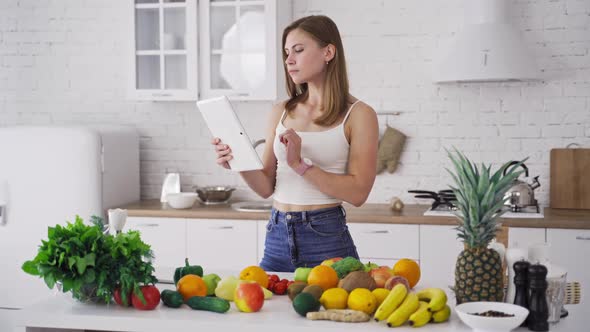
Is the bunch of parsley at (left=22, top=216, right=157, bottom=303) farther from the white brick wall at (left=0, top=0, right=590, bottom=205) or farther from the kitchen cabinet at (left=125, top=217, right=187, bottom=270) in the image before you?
the white brick wall at (left=0, top=0, right=590, bottom=205)

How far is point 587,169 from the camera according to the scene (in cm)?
446

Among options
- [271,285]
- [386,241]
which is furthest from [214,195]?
[271,285]

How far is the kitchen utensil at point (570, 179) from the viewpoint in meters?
4.46

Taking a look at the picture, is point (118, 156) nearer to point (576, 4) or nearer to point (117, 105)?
point (117, 105)

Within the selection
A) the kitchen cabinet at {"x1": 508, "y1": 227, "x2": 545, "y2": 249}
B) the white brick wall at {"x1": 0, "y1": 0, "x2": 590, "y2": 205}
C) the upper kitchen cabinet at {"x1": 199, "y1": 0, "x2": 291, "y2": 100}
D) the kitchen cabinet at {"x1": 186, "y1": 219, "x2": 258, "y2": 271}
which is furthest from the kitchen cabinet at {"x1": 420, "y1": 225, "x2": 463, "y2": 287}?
the upper kitchen cabinet at {"x1": 199, "y1": 0, "x2": 291, "y2": 100}

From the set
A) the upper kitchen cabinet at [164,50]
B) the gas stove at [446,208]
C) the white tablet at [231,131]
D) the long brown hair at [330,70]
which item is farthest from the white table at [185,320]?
the upper kitchen cabinet at [164,50]

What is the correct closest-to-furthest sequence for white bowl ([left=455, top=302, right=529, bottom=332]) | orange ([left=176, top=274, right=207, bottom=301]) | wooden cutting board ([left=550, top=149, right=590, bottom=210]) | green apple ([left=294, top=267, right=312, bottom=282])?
white bowl ([left=455, top=302, right=529, bottom=332]), orange ([left=176, top=274, right=207, bottom=301]), green apple ([left=294, top=267, right=312, bottom=282]), wooden cutting board ([left=550, top=149, right=590, bottom=210])

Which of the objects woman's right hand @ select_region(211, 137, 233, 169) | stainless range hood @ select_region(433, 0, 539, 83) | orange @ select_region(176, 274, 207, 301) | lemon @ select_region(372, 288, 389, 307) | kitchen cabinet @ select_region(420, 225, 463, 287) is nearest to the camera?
lemon @ select_region(372, 288, 389, 307)

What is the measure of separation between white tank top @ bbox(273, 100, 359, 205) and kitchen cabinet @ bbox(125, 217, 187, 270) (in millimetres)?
1820

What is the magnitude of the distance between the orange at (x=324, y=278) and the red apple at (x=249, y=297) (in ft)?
0.60

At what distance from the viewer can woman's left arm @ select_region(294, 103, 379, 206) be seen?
267cm

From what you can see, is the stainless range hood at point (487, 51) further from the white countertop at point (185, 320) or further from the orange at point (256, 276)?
the orange at point (256, 276)

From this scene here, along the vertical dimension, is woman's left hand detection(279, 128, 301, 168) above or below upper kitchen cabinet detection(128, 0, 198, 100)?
below

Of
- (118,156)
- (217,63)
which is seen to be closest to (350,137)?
(217,63)
